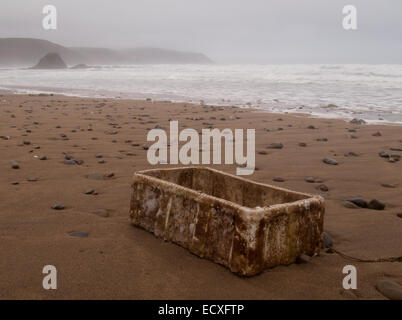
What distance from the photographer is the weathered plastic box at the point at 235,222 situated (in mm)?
2381

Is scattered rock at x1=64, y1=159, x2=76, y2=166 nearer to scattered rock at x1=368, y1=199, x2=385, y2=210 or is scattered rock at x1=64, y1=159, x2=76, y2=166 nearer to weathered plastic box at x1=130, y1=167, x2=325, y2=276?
weathered plastic box at x1=130, y1=167, x2=325, y2=276

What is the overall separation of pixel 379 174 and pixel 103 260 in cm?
338

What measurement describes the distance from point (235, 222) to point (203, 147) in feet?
13.3

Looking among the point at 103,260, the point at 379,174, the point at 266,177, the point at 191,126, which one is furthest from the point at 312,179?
the point at 191,126

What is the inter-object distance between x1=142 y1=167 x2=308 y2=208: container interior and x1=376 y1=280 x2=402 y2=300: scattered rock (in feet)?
2.57

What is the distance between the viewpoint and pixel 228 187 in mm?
3418

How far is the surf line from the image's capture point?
216 inches


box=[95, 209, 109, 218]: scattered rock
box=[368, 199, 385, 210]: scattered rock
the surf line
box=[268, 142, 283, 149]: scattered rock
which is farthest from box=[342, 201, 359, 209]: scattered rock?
box=[268, 142, 283, 149]: scattered rock

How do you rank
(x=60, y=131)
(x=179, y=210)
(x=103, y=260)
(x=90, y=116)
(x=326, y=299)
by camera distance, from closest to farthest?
1. (x=326, y=299)
2. (x=103, y=260)
3. (x=179, y=210)
4. (x=60, y=131)
5. (x=90, y=116)

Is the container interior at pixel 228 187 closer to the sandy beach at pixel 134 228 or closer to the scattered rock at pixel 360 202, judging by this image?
the sandy beach at pixel 134 228

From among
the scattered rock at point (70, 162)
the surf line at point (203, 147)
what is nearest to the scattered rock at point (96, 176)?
the scattered rock at point (70, 162)

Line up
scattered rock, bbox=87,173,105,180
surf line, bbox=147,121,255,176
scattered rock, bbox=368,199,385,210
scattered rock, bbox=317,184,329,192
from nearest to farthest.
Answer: scattered rock, bbox=368,199,385,210 → scattered rock, bbox=317,184,329,192 → scattered rock, bbox=87,173,105,180 → surf line, bbox=147,121,255,176
